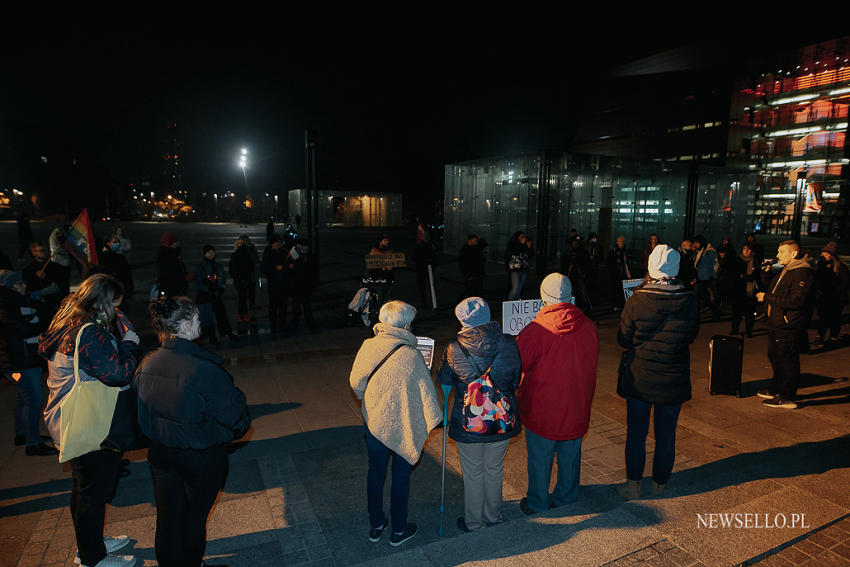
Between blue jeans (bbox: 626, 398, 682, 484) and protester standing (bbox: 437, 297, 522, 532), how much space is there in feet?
4.02

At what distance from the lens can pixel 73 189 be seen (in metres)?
65.9

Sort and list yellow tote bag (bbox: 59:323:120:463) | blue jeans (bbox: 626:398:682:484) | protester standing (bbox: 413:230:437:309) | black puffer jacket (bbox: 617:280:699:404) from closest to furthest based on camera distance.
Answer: yellow tote bag (bbox: 59:323:120:463)
black puffer jacket (bbox: 617:280:699:404)
blue jeans (bbox: 626:398:682:484)
protester standing (bbox: 413:230:437:309)

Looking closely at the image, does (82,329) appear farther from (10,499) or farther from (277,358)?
(277,358)

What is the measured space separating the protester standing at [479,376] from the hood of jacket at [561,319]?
0.35 metres

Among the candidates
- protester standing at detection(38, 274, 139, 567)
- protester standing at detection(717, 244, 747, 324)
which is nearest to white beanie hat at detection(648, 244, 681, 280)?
protester standing at detection(38, 274, 139, 567)

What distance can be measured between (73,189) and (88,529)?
79.2 m

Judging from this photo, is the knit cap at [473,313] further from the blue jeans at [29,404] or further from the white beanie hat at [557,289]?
the blue jeans at [29,404]

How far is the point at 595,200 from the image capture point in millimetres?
23688

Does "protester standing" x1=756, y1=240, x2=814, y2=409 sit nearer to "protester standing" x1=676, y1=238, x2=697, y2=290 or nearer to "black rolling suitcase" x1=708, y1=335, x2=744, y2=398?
"black rolling suitcase" x1=708, y1=335, x2=744, y2=398

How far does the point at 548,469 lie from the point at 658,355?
1204 mm

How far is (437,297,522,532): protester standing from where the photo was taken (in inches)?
121

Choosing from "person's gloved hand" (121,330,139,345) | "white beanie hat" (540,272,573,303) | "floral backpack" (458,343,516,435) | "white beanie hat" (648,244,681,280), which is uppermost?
"white beanie hat" (648,244,681,280)

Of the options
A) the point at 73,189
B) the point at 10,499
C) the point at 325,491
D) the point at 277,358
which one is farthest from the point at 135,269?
the point at 73,189

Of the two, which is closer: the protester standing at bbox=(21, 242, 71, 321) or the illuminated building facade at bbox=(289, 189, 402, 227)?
the protester standing at bbox=(21, 242, 71, 321)
